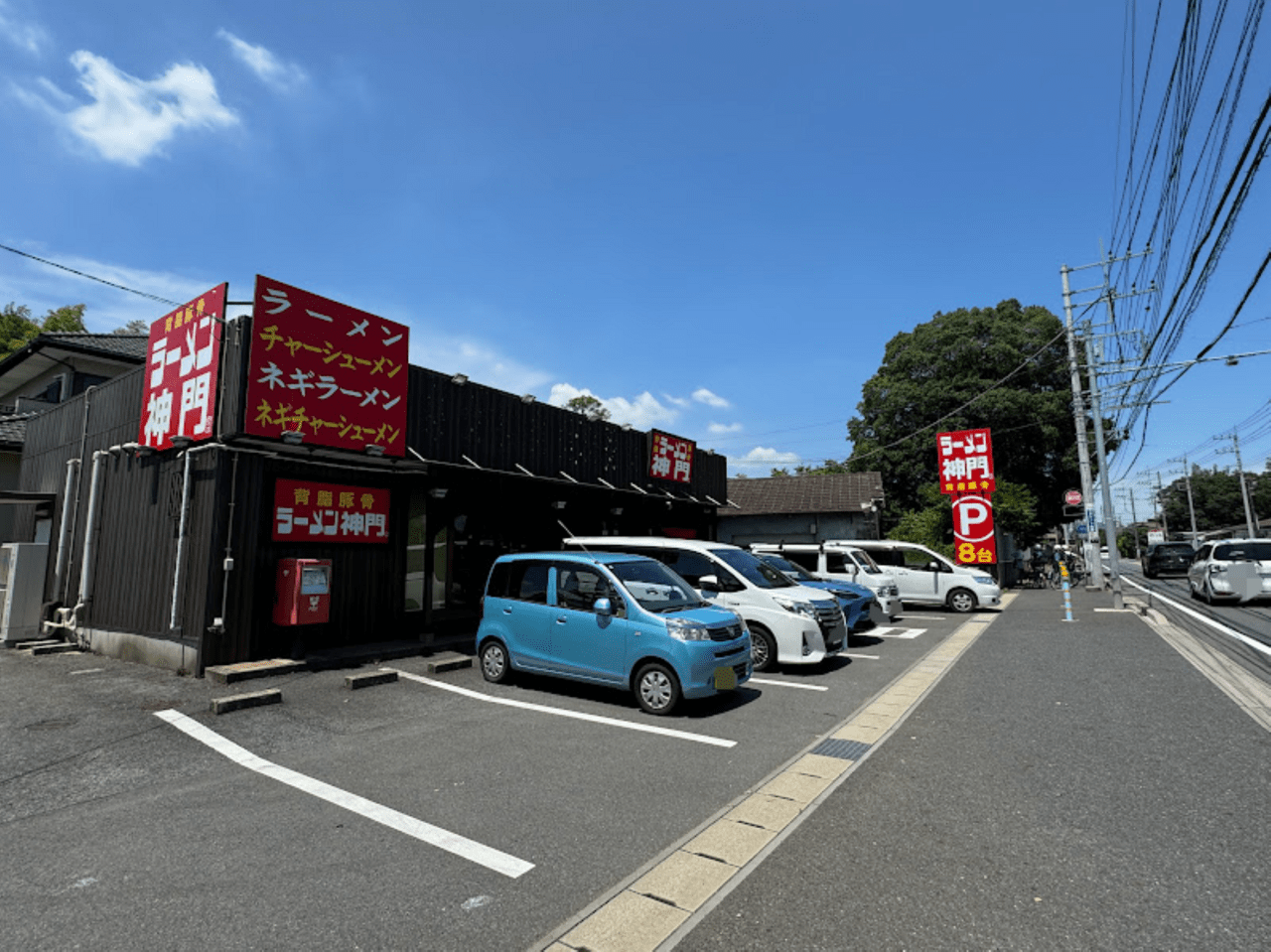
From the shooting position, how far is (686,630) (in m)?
6.65

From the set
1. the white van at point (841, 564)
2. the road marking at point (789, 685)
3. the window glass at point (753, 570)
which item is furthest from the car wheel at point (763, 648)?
the white van at point (841, 564)

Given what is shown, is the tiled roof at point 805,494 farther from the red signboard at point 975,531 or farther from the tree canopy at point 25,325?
the tree canopy at point 25,325

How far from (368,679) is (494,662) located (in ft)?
5.19

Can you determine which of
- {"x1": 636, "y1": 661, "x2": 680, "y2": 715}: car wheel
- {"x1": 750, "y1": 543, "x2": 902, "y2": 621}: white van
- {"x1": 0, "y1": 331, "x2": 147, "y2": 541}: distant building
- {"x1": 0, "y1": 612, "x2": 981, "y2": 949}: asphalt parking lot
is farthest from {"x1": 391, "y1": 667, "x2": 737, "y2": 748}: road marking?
{"x1": 0, "y1": 331, "x2": 147, "y2": 541}: distant building

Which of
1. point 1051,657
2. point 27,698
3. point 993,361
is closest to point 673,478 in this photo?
point 1051,657

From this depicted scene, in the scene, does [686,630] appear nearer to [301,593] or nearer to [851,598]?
[301,593]

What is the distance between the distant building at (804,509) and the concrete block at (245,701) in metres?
23.5

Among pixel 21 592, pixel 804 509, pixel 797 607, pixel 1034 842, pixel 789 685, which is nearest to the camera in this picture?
pixel 1034 842

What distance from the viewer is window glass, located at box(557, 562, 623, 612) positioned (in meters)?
7.35

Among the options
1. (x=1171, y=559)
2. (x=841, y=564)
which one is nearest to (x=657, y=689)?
(x=841, y=564)

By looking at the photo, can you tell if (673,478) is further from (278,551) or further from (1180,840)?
(1180,840)

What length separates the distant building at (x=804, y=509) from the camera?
2933 centimetres

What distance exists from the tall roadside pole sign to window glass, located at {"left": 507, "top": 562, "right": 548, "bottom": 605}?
18799mm

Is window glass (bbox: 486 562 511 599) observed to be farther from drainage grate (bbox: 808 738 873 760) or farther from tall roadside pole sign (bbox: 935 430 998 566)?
tall roadside pole sign (bbox: 935 430 998 566)
